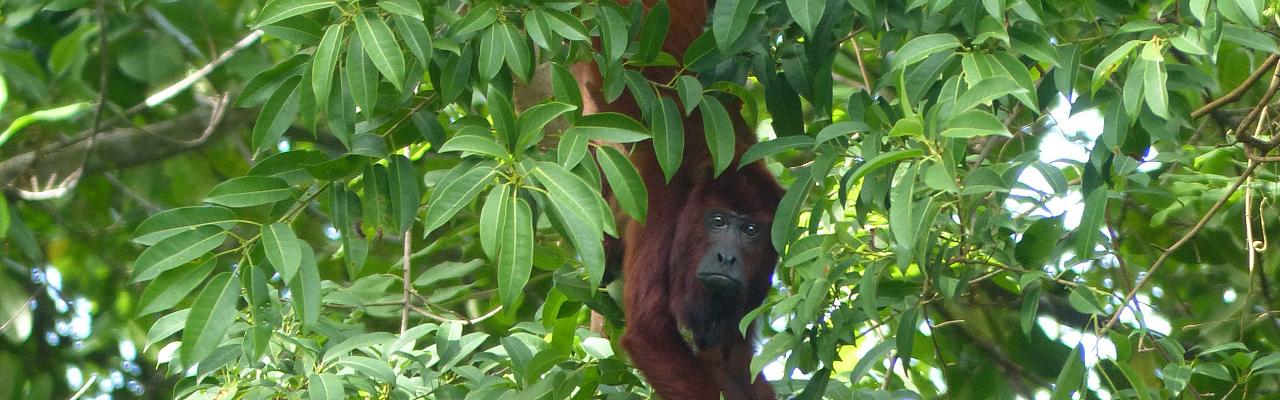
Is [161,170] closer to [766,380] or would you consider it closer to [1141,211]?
[766,380]

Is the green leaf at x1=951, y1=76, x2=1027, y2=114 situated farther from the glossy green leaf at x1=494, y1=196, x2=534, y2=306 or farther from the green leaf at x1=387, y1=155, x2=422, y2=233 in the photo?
the green leaf at x1=387, y1=155, x2=422, y2=233

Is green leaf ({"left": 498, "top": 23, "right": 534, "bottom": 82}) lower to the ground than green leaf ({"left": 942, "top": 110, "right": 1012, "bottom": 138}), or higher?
higher

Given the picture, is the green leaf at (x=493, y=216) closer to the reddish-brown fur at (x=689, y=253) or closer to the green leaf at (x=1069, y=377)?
the green leaf at (x=1069, y=377)

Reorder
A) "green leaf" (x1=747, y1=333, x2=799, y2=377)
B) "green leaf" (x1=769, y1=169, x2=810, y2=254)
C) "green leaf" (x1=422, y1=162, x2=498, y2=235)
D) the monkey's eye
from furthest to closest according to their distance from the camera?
the monkey's eye < "green leaf" (x1=747, y1=333, x2=799, y2=377) < "green leaf" (x1=769, y1=169, x2=810, y2=254) < "green leaf" (x1=422, y1=162, x2=498, y2=235)

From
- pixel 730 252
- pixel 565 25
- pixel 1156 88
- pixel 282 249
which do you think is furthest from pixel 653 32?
pixel 730 252

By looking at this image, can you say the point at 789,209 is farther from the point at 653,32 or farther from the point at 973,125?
the point at 973,125

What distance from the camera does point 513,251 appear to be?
1.96 m

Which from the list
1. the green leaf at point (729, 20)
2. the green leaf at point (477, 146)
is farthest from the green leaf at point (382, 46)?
the green leaf at point (729, 20)

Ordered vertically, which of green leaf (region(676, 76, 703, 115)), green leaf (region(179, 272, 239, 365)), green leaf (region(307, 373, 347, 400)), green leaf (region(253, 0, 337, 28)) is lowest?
green leaf (region(307, 373, 347, 400))

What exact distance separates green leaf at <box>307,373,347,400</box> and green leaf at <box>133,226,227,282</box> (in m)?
0.43

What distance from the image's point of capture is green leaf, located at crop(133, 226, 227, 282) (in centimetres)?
214

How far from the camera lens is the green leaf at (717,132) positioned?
2539 millimetres

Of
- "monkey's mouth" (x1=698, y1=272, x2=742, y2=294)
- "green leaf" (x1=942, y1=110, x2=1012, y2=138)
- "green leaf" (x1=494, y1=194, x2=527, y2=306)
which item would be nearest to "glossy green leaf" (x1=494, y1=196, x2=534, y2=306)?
"green leaf" (x1=494, y1=194, x2=527, y2=306)

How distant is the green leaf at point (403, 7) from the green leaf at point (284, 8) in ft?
0.34
